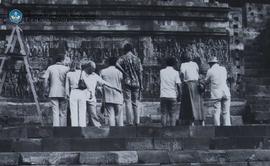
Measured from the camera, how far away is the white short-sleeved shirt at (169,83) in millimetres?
12023

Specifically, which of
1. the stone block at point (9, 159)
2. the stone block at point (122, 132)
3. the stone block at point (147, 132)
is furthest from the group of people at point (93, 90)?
the stone block at point (9, 159)

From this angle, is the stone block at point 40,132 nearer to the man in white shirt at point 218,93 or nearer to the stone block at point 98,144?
the stone block at point 98,144

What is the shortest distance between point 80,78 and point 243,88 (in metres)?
7.75

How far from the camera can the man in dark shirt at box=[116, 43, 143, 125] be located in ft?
40.0

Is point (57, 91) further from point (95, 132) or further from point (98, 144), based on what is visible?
point (98, 144)

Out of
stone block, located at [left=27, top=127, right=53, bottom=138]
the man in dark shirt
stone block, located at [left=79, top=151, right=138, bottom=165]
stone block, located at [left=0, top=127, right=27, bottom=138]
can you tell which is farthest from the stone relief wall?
stone block, located at [left=79, top=151, right=138, bottom=165]

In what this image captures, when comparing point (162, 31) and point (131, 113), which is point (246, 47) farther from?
point (131, 113)

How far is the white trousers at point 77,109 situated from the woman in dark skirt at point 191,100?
8.00 feet

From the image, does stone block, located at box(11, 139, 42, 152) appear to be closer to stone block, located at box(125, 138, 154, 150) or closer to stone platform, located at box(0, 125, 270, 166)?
stone platform, located at box(0, 125, 270, 166)

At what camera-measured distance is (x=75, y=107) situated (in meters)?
11.6

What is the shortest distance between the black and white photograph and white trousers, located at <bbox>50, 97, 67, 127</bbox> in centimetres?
3

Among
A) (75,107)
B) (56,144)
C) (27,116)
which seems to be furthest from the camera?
(27,116)

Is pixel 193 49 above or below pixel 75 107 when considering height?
above

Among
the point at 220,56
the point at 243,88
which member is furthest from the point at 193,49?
the point at 243,88
